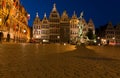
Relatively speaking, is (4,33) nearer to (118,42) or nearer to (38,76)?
(38,76)

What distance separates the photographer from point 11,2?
56375mm

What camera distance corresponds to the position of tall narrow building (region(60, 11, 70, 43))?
93.2m

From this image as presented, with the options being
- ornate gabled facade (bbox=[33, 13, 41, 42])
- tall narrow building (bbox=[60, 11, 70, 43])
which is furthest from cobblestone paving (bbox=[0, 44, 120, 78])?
tall narrow building (bbox=[60, 11, 70, 43])

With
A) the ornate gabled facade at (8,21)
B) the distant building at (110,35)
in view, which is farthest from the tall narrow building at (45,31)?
the ornate gabled facade at (8,21)

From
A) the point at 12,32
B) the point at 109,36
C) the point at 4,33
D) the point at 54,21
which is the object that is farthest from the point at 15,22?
the point at 109,36

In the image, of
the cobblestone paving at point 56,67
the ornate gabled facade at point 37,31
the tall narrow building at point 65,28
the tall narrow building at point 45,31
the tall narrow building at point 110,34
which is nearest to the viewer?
the cobblestone paving at point 56,67

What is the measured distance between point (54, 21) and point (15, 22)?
32874mm

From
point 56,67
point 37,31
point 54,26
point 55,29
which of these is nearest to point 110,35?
point 55,29

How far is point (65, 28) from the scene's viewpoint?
9394 centimetres

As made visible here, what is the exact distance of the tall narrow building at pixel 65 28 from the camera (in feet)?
306

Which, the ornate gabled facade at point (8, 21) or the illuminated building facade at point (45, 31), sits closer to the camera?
the ornate gabled facade at point (8, 21)

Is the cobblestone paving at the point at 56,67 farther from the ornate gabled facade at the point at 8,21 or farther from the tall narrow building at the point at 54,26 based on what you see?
the tall narrow building at the point at 54,26

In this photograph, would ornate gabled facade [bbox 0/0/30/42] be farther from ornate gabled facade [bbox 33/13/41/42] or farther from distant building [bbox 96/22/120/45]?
distant building [bbox 96/22/120/45]

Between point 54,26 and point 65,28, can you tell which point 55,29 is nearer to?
point 54,26
